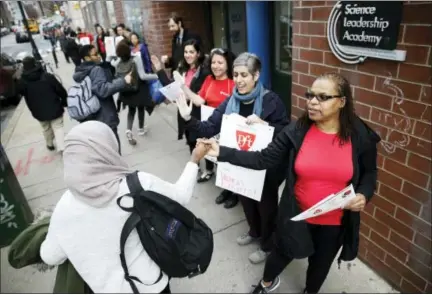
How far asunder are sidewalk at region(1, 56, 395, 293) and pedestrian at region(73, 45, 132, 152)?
1033 millimetres

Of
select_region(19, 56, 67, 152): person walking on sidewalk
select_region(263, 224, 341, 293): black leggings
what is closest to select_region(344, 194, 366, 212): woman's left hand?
select_region(263, 224, 341, 293): black leggings

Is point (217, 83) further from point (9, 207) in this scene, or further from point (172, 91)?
point (9, 207)

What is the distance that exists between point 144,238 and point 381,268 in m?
2.09

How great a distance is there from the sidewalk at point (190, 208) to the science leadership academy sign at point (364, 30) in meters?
1.78

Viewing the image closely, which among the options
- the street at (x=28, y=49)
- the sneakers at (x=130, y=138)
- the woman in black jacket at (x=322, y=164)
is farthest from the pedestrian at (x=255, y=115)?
the street at (x=28, y=49)

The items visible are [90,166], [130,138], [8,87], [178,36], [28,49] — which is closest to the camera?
[90,166]

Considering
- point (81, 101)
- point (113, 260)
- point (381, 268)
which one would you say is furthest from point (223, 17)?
point (113, 260)

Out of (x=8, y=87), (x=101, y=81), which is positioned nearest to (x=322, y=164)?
(x=101, y=81)

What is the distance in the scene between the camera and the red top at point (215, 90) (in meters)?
3.05

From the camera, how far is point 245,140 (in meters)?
2.38

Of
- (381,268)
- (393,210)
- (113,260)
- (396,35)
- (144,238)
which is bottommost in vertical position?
(381,268)

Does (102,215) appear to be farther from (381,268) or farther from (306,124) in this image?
(381,268)

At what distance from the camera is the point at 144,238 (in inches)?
58.6

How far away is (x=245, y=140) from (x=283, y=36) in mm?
2614
